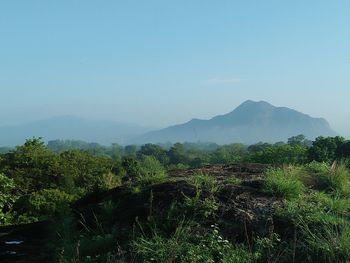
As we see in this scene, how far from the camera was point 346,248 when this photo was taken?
279 inches

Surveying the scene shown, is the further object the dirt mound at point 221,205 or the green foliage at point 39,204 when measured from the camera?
the green foliage at point 39,204

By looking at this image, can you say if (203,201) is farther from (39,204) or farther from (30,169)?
(30,169)

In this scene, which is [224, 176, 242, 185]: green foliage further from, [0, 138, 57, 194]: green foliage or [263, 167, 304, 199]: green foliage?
[0, 138, 57, 194]: green foliage

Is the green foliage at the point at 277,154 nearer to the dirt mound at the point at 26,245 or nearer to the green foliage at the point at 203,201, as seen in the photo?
the dirt mound at the point at 26,245

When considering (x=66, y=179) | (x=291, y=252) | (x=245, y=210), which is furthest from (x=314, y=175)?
(x=66, y=179)

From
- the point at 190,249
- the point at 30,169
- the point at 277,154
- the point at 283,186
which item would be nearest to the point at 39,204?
the point at 30,169

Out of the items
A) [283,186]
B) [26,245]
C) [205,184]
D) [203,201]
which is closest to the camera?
[203,201]

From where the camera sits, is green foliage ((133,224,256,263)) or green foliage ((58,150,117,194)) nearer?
green foliage ((133,224,256,263))

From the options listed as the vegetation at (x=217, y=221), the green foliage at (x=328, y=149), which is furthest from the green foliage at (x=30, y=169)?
the green foliage at (x=328, y=149)

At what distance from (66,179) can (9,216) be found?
37.4 ft

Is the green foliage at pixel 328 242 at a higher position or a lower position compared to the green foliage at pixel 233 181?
lower

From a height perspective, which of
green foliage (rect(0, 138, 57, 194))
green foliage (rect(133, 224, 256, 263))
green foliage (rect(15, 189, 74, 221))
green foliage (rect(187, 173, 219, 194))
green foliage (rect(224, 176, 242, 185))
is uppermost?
green foliage (rect(187, 173, 219, 194))

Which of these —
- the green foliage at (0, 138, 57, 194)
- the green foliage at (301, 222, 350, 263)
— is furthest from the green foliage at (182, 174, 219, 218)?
the green foliage at (0, 138, 57, 194)

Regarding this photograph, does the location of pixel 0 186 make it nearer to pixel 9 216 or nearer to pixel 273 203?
pixel 9 216
